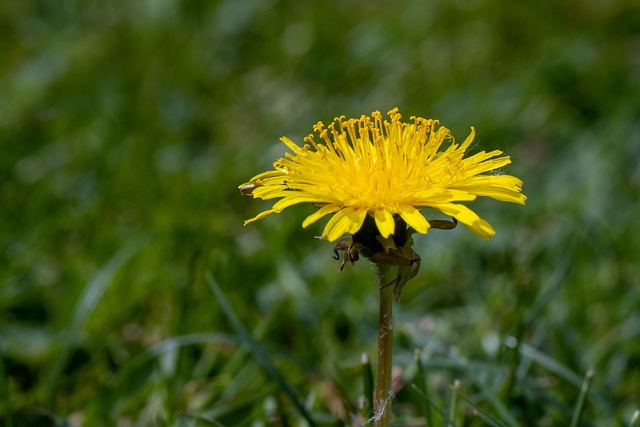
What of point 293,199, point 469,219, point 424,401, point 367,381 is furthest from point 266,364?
point 469,219

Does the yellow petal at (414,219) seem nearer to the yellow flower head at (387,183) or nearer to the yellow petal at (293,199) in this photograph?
the yellow flower head at (387,183)

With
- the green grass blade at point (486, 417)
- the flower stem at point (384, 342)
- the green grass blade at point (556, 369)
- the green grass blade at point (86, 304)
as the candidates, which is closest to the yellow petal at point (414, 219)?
the flower stem at point (384, 342)

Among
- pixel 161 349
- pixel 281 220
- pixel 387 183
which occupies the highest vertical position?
pixel 281 220

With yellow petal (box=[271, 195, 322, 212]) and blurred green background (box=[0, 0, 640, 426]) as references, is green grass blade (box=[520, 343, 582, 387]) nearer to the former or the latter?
blurred green background (box=[0, 0, 640, 426])

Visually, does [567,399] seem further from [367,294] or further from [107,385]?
[107,385]

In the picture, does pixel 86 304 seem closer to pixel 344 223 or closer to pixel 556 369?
pixel 344 223

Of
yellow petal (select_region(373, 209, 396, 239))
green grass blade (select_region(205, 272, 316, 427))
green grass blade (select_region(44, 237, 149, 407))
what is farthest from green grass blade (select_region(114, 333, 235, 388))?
yellow petal (select_region(373, 209, 396, 239))
